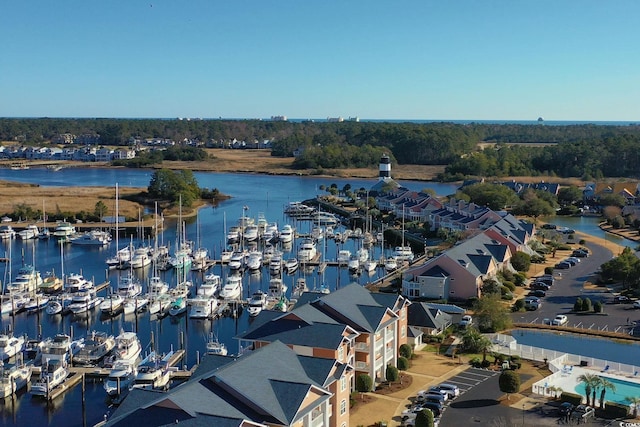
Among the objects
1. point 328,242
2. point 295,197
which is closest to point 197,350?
point 328,242

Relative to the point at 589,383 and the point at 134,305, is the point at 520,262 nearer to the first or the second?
the point at 589,383

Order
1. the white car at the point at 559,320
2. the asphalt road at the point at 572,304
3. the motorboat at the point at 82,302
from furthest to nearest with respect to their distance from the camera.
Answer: the motorboat at the point at 82,302 → the asphalt road at the point at 572,304 → the white car at the point at 559,320

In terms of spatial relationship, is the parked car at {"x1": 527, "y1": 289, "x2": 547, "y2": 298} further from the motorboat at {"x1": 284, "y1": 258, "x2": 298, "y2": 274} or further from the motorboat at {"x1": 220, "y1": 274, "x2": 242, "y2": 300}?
the motorboat at {"x1": 220, "y1": 274, "x2": 242, "y2": 300}

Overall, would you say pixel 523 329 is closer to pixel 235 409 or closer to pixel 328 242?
pixel 235 409

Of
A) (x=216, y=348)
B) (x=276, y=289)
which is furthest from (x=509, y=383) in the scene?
(x=276, y=289)

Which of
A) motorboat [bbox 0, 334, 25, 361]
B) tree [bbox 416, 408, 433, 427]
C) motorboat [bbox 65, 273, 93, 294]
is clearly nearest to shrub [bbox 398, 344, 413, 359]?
tree [bbox 416, 408, 433, 427]

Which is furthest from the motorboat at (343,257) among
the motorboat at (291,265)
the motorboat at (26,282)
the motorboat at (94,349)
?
the motorboat at (94,349)

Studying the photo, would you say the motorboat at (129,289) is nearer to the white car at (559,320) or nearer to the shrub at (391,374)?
the shrub at (391,374)
